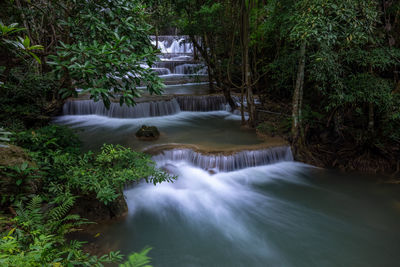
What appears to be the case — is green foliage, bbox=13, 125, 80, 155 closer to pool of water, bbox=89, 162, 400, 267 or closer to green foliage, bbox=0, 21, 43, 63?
pool of water, bbox=89, 162, 400, 267

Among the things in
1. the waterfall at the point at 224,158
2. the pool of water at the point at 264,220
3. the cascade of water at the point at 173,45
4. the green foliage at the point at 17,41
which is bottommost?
the pool of water at the point at 264,220

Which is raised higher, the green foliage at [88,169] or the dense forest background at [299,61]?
the dense forest background at [299,61]

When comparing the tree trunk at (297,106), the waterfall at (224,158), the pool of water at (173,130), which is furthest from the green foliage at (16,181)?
the tree trunk at (297,106)

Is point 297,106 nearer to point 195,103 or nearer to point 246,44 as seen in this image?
point 246,44

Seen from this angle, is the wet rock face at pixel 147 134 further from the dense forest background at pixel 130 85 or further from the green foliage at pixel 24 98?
the green foliage at pixel 24 98

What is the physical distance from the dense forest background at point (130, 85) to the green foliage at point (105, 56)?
2 centimetres

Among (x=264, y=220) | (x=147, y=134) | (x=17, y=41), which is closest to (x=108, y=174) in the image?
(x=17, y=41)

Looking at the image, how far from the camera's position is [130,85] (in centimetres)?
318

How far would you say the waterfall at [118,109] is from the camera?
1095cm

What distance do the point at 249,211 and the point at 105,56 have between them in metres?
4.48

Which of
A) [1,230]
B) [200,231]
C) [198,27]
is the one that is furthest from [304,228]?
[198,27]

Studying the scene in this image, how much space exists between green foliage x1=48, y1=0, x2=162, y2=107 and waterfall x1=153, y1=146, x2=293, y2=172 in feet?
12.4

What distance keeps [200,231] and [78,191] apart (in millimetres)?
2500

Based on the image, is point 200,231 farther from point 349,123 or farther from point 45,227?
point 349,123
